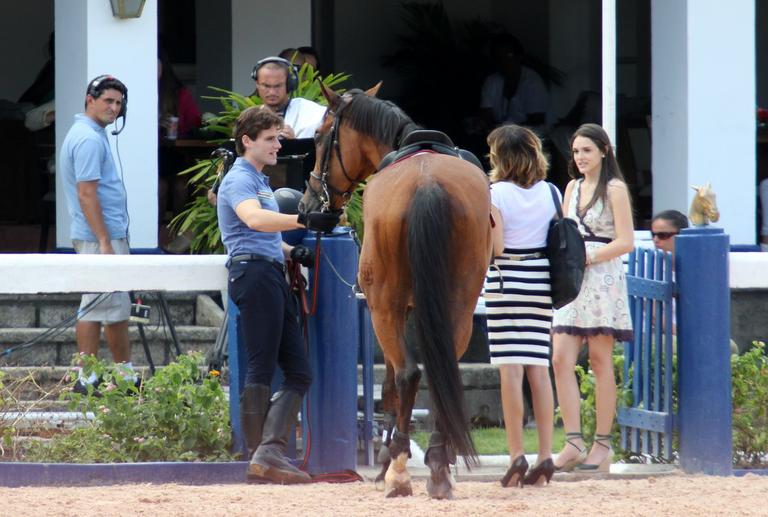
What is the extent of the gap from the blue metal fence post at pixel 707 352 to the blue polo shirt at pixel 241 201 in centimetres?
200

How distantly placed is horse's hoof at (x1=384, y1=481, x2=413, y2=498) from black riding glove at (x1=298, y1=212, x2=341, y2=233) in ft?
3.99

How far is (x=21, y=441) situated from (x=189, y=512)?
1608 millimetres

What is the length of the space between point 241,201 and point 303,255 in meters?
0.43

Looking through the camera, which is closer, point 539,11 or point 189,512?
point 189,512

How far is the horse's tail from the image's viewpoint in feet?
18.8

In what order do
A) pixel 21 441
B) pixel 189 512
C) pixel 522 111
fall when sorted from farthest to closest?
pixel 522 111, pixel 21 441, pixel 189 512

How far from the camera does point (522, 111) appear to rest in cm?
1259

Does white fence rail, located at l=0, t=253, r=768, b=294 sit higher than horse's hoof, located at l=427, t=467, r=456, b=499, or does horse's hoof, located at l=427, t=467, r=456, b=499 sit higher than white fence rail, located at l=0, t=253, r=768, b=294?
white fence rail, located at l=0, t=253, r=768, b=294

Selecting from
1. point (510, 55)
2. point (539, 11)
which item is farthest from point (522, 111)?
point (539, 11)

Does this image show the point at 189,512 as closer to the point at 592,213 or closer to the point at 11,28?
the point at 592,213

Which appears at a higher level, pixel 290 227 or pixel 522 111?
pixel 522 111

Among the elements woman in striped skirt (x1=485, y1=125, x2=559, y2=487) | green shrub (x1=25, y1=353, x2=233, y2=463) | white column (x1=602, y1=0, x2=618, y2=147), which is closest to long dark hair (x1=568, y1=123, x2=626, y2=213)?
woman in striped skirt (x1=485, y1=125, x2=559, y2=487)

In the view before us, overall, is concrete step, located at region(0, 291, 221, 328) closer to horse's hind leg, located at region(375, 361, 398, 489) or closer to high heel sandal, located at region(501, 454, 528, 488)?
horse's hind leg, located at region(375, 361, 398, 489)

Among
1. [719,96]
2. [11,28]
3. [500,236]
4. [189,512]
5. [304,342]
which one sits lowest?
[189,512]
